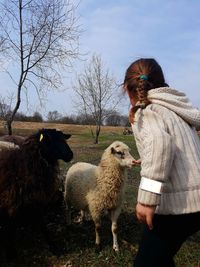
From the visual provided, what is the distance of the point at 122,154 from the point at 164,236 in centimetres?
392

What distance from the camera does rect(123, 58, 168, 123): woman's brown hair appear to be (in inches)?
129

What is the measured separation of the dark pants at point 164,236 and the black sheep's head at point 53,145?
394 centimetres

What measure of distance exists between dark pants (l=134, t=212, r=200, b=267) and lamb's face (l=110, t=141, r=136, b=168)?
12.2 feet

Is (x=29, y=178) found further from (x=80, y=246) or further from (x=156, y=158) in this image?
(x=156, y=158)

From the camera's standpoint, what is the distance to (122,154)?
23.0ft

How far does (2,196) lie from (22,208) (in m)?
0.36

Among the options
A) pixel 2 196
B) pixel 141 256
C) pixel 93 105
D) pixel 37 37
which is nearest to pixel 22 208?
pixel 2 196

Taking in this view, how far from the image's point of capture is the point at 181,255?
6.34 m

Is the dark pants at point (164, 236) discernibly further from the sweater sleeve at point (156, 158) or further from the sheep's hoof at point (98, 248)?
the sheep's hoof at point (98, 248)

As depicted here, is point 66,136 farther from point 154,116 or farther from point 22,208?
point 154,116

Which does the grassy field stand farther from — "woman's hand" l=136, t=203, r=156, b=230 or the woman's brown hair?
the woman's brown hair

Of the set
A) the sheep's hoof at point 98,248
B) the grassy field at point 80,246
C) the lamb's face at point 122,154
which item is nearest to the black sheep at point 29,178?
the grassy field at point 80,246

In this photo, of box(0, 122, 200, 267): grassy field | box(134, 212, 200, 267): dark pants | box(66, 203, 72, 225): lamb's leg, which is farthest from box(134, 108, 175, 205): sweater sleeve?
box(66, 203, 72, 225): lamb's leg

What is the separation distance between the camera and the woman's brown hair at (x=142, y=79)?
10.8 ft
